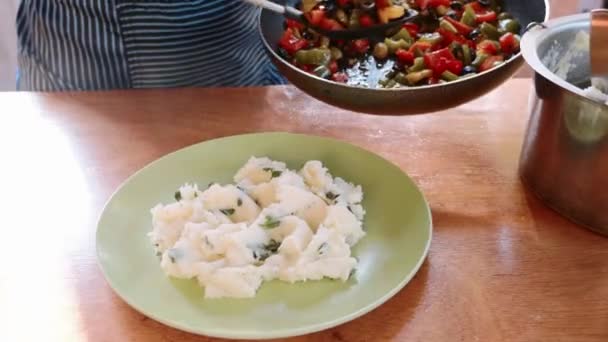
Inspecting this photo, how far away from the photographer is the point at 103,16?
128 centimetres

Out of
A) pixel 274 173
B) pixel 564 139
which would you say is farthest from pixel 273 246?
pixel 564 139

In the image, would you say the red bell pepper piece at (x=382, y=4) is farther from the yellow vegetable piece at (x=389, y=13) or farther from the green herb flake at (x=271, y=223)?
the green herb flake at (x=271, y=223)

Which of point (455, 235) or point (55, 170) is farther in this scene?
point (55, 170)

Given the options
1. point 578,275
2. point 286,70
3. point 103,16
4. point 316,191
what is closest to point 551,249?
point 578,275

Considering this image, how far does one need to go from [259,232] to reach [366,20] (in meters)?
0.49

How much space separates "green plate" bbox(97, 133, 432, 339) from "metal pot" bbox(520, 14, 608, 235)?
183 mm

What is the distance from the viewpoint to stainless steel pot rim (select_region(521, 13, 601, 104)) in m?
0.89

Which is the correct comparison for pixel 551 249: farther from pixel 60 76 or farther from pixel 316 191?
pixel 60 76

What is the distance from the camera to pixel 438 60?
113 cm

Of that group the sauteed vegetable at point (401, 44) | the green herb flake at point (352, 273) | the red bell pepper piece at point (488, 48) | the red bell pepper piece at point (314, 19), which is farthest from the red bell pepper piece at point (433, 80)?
the green herb flake at point (352, 273)

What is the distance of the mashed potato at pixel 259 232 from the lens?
83 cm

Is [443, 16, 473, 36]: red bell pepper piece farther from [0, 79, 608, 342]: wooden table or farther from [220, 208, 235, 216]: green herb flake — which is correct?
[220, 208, 235, 216]: green herb flake

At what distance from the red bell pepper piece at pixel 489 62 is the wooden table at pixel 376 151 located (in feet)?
0.31

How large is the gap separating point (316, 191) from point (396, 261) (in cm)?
15
